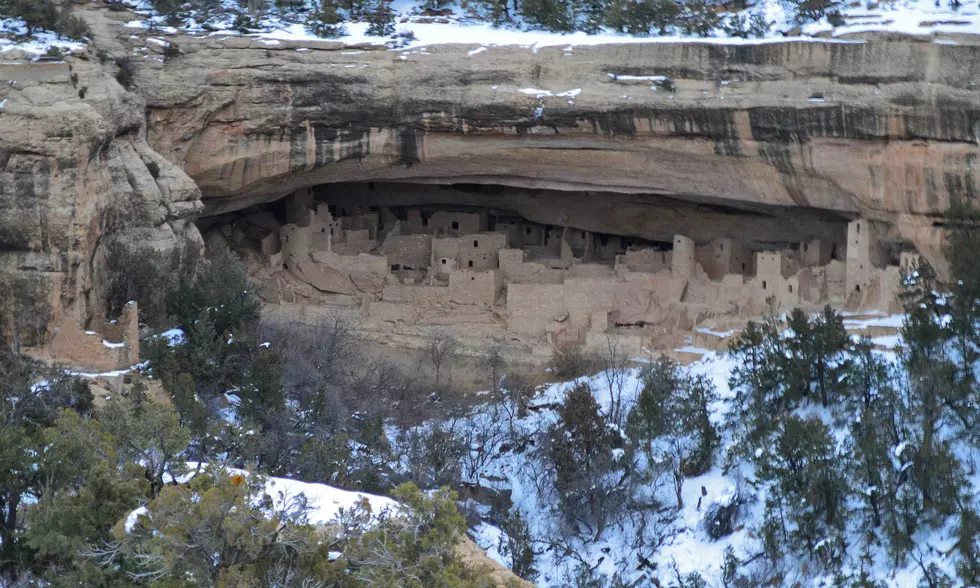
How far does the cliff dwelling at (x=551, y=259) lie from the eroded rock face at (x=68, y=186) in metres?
3.55

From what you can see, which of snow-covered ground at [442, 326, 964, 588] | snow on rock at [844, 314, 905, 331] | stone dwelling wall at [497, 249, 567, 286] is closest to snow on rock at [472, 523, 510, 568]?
snow-covered ground at [442, 326, 964, 588]

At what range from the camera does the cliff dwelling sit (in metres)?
24.1

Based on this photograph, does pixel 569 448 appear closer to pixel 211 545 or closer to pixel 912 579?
pixel 912 579

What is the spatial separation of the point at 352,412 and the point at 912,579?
7.15m

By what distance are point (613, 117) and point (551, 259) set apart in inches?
135

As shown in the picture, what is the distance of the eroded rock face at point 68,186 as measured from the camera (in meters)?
21.1

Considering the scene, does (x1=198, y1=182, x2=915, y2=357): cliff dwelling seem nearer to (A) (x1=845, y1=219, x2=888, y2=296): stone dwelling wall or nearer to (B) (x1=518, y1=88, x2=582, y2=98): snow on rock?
(A) (x1=845, y1=219, x2=888, y2=296): stone dwelling wall

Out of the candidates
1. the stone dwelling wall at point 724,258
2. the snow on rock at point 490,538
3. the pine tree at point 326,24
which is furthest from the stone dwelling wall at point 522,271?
the snow on rock at point 490,538

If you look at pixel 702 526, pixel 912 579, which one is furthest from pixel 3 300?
pixel 912 579

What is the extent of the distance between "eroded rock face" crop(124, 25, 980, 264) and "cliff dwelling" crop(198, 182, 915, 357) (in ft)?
3.25

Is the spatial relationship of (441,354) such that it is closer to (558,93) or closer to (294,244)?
(294,244)

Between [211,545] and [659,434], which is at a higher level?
[211,545]

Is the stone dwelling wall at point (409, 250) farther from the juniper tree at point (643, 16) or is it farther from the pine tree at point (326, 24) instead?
the juniper tree at point (643, 16)

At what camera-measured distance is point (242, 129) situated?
2406 centimetres
